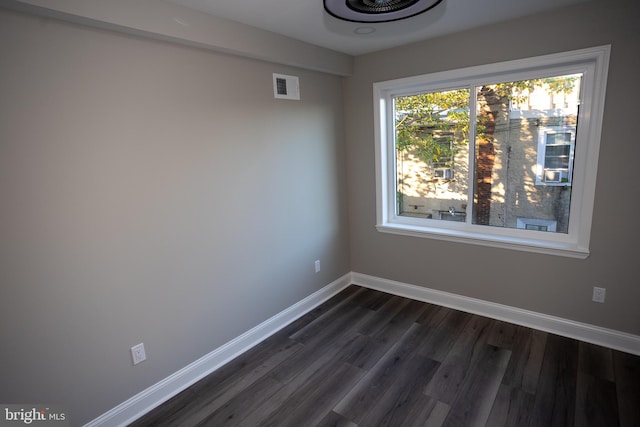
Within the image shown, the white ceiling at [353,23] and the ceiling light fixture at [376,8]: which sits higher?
the white ceiling at [353,23]

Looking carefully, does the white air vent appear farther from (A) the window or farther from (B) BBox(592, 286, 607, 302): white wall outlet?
(B) BBox(592, 286, 607, 302): white wall outlet

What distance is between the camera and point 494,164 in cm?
281

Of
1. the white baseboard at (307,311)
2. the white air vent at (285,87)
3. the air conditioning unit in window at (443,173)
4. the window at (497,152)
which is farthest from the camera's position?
the air conditioning unit in window at (443,173)

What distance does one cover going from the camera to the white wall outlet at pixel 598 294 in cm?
239

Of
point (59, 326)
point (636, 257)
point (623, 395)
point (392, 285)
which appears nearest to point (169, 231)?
point (59, 326)

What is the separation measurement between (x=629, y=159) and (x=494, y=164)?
844mm

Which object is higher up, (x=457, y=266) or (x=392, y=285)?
(x=457, y=266)

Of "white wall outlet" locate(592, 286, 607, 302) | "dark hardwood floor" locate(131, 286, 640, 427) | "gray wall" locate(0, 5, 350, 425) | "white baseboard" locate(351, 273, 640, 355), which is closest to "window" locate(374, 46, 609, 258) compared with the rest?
"white wall outlet" locate(592, 286, 607, 302)

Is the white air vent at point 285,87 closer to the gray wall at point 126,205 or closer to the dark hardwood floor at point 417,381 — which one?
the gray wall at point 126,205

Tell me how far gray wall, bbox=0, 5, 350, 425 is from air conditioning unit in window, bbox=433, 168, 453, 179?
1350 mm

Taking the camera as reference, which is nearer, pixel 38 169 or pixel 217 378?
pixel 38 169

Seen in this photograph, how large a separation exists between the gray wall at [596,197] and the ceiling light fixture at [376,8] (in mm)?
1161

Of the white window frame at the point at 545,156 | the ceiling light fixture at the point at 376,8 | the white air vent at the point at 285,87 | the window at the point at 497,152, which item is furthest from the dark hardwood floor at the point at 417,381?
the ceiling light fixture at the point at 376,8

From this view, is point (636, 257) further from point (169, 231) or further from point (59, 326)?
point (59, 326)
